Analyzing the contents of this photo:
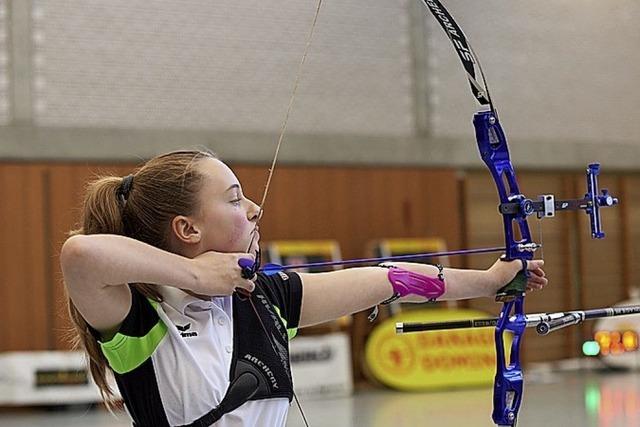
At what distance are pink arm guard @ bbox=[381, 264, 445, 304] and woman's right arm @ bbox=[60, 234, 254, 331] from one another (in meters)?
0.43

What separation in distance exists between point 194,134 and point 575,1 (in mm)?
4371

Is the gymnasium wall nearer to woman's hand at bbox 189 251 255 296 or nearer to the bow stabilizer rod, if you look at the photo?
the bow stabilizer rod

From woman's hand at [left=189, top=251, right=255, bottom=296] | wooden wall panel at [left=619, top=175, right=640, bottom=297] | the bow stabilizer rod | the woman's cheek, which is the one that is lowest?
wooden wall panel at [left=619, top=175, right=640, bottom=297]

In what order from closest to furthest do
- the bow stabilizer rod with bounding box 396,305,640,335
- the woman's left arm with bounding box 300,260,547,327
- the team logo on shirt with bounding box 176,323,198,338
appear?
the team logo on shirt with bounding box 176,323,198,338
the woman's left arm with bounding box 300,260,547,327
the bow stabilizer rod with bounding box 396,305,640,335

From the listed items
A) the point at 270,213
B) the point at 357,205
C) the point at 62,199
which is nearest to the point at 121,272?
the point at 62,199

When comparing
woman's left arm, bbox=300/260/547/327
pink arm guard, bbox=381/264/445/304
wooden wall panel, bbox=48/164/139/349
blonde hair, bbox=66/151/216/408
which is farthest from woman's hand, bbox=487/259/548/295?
wooden wall panel, bbox=48/164/139/349

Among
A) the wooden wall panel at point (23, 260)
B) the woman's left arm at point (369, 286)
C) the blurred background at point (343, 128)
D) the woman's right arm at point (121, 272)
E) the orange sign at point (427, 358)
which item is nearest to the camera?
the woman's right arm at point (121, 272)

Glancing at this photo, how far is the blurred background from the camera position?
27.4ft

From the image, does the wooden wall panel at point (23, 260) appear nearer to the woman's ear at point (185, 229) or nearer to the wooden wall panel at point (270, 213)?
the wooden wall panel at point (270, 213)

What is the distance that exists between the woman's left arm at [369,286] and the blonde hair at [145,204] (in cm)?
31

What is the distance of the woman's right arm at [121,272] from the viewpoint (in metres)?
1.61

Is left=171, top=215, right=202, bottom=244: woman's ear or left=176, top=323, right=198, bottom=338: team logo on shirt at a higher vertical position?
left=171, top=215, right=202, bottom=244: woman's ear

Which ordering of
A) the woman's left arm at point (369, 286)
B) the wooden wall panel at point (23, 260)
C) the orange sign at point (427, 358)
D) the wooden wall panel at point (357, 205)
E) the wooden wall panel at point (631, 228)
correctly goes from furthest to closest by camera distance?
1. the wooden wall panel at point (631, 228)
2. the wooden wall panel at point (357, 205)
3. the orange sign at point (427, 358)
4. the wooden wall panel at point (23, 260)
5. the woman's left arm at point (369, 286)

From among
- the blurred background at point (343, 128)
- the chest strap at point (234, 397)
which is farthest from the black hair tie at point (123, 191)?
the blurred background at point (343, 128)
